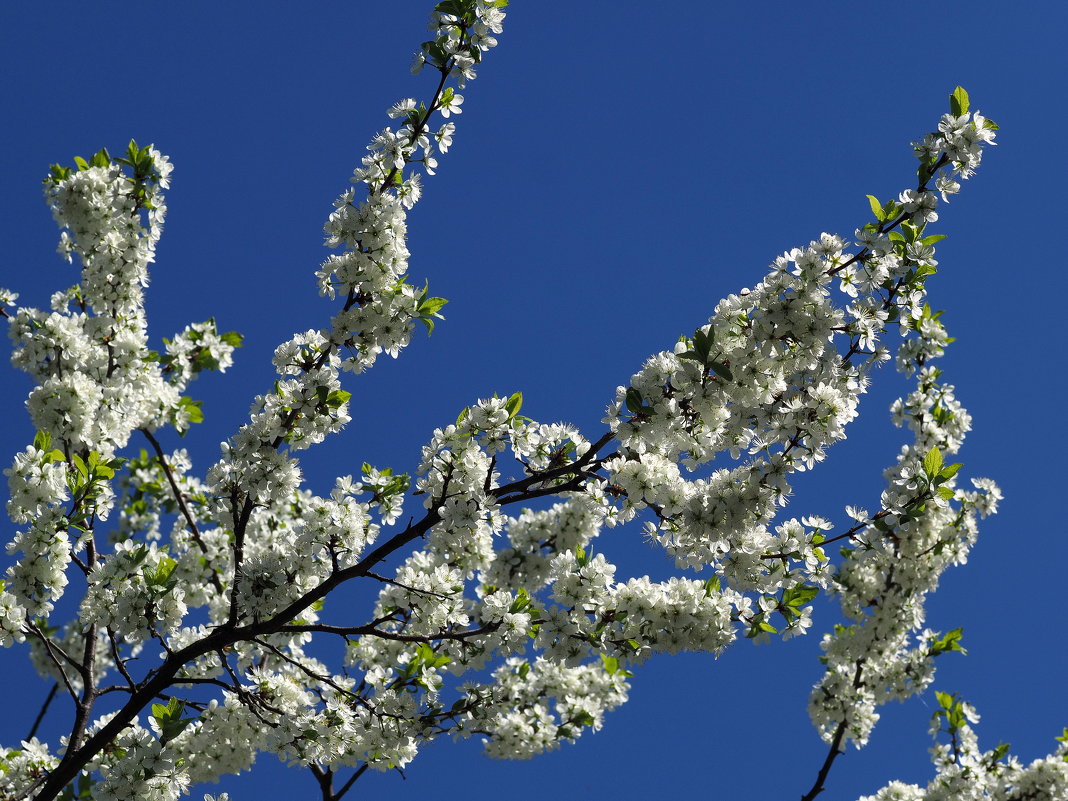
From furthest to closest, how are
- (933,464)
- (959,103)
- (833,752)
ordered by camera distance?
(833,752) < (933,464) < (959,103)

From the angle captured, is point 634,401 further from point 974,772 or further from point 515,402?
point 974,772

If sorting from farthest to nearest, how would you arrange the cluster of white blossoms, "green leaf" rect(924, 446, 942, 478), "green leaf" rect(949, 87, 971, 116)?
the cluster of white blossoms
"green leaf" rect(924, 446, 942, 478)
"green leaf" rect(949, 87, 971, 116)

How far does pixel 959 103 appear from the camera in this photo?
471 cm

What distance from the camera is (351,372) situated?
5.57 m

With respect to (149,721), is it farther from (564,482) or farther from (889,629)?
(889,629)

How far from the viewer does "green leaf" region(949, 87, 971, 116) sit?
15.4 feet

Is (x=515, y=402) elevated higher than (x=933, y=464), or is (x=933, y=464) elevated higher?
(x=515, y=402)

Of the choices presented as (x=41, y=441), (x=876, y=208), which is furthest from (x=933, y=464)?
(x=41, y=441)

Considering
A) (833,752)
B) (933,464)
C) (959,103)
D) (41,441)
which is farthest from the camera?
(833,752)

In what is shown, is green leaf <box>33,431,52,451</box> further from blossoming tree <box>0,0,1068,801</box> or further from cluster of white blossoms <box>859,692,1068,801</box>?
cluster of white blossoms <box>859,692,1068,801</box>

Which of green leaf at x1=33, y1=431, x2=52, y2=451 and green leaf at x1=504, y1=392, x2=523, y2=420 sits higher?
green leaf at x1=33, y1=431, x2=52, y2=451

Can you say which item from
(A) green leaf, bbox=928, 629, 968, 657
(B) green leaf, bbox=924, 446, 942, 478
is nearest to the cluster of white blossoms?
(A) green leaf, bbox=928, 629, 968, 657

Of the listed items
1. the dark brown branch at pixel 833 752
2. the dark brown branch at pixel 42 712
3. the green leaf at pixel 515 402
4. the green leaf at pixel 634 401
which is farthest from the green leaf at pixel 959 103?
the dark brown branch at pixel 42 712

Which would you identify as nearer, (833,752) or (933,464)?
(933,464)
